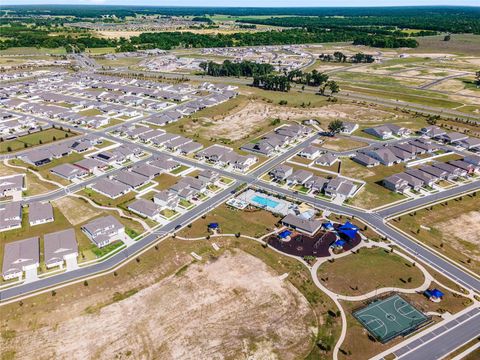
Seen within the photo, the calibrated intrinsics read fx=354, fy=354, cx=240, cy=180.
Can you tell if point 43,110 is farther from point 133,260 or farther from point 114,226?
point 133,260

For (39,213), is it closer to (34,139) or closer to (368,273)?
(34,139)

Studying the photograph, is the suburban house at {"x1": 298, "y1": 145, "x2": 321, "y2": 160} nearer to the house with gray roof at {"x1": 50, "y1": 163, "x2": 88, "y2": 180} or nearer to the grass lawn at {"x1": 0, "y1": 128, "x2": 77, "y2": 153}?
the house with gray roof at {"x1": 50, "y1": 163, "x2": 88, "y2": 180}

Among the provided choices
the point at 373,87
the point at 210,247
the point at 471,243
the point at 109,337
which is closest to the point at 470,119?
the point at 373,87

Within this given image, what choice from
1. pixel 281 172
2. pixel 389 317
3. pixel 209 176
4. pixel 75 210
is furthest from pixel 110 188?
pixel 389 317

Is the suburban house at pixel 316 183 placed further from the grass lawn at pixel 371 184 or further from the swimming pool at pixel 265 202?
the swimming pool at pixel 265 202

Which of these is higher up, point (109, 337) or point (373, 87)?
point (373, 87)

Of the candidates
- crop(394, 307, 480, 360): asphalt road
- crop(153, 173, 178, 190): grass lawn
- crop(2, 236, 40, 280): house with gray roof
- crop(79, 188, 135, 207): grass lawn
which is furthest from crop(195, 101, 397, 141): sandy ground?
crop(394, 307, 480, 360): asphalt road
